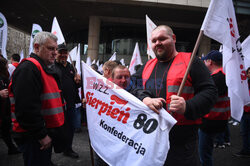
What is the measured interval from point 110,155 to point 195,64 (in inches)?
44.4

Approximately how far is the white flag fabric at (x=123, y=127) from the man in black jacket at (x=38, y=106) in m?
0.38

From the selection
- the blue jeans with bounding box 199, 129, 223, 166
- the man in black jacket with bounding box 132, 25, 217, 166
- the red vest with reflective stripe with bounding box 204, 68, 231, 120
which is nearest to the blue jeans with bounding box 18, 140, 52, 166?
the man in black jacket with bounding box 132, 25, 217, 166

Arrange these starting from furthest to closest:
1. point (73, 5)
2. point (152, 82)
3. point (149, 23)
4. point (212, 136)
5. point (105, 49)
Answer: point (105, 49) < point (73, 5) < point (149, 23) < point (212, 136) < point (152, 82)

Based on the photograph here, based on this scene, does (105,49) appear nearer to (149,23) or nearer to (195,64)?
(149,23)

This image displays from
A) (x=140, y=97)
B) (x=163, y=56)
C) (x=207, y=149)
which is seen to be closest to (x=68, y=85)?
(x=140, y=97)

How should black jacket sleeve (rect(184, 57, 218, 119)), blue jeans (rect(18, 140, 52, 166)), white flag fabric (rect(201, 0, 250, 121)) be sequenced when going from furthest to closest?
1. blue jeans (rect(18, 140, 52, 166))
2. white flag fabric (rect(201, 0, 250, 121))
3. black jacket sleeve (rect(184, 57, 218, 119))

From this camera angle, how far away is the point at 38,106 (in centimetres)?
177

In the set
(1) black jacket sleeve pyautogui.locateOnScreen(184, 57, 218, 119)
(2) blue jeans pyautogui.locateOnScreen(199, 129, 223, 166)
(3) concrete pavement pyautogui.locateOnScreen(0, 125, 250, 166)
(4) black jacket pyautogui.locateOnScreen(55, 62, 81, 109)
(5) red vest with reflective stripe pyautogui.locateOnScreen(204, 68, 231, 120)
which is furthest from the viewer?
(4) black jacket pyautogui.locateOnScreen(55, 62, 81, 109)

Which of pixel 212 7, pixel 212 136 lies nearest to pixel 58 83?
pixel 212 7

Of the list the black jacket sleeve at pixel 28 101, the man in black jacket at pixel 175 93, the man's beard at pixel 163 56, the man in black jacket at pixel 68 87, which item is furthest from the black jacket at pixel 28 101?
the man in black jacket at pixel 68 87

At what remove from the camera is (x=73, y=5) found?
54.9ft

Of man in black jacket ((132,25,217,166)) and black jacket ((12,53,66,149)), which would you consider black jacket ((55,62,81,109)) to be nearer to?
black jacket ((12,53,66,149))

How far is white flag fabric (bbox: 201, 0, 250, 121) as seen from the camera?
1630mm

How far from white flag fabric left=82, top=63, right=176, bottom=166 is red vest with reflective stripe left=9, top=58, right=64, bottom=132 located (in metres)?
0.37
